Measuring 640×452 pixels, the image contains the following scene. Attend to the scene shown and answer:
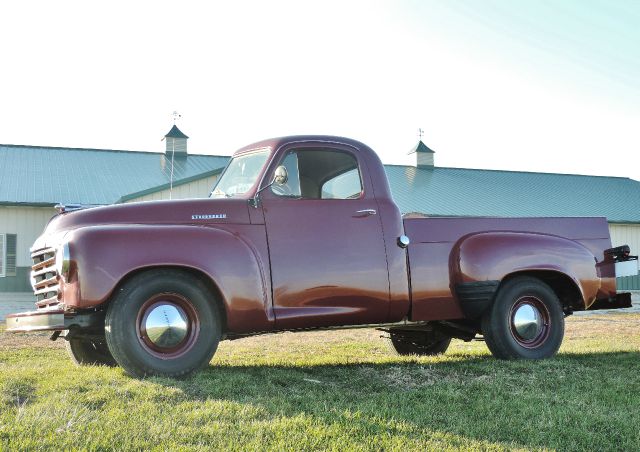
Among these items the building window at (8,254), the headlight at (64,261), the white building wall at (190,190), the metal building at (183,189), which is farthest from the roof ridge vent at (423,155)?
the headlight at (64,261)

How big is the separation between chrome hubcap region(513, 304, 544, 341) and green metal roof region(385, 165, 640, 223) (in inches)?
819

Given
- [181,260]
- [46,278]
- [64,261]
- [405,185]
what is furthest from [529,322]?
[405,185]

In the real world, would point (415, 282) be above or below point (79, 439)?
above

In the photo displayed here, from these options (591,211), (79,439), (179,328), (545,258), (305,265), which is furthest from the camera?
(591,211)

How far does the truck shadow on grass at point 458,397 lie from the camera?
4.31 metres

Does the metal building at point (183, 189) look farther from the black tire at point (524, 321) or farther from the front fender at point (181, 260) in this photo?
the black tire at point (524, 321)

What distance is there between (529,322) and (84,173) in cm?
2177

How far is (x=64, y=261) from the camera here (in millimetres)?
5484

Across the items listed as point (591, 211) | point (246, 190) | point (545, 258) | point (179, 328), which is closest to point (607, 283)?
point (545, 258)

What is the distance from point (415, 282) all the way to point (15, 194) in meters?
19.7

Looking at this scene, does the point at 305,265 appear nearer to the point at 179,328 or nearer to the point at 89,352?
the point at 179,328

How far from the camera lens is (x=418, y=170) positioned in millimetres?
34344

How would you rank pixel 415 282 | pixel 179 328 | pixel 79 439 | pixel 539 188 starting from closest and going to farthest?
pixel 79 439, pixel 179 328, pixel 415 282, pixel 539 188

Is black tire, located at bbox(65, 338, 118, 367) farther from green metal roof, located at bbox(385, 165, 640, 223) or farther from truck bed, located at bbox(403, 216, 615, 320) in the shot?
green metal roof, located at bbox(385, 165, 640, 223)
